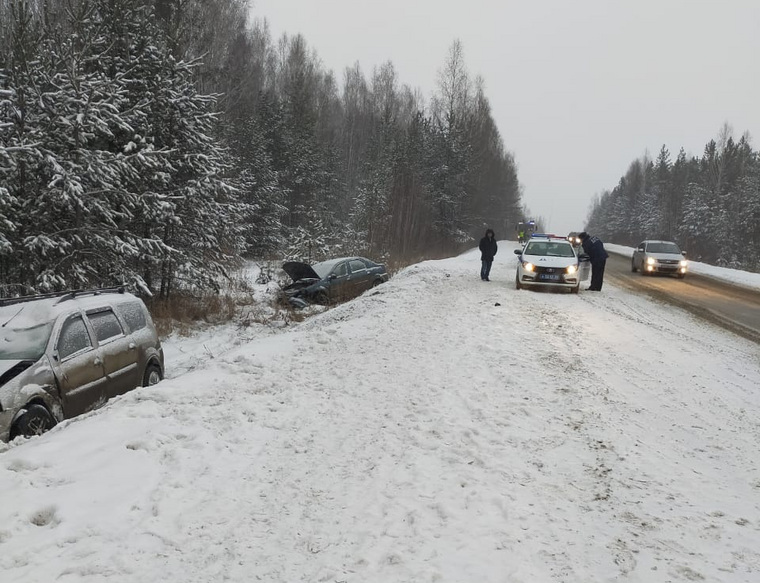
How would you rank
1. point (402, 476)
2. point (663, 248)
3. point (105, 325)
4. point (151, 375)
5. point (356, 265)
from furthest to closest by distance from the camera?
1. point (663, 248)
2. point (356, 265)
3. point (151, 375)
4. point (105, 325)
5. point (402, 476)

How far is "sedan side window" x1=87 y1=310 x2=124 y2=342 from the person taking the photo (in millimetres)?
6668

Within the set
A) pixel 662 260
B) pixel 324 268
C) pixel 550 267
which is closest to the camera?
pixel 550 267

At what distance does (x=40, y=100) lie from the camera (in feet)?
34.2

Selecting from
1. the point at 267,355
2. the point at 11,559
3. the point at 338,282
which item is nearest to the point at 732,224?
the point at 338,282

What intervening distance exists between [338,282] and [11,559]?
1367 centimetres

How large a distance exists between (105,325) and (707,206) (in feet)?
236

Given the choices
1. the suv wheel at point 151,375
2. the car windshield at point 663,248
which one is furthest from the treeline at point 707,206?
the suv wheel at point 151,375

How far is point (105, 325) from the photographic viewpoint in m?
6.92

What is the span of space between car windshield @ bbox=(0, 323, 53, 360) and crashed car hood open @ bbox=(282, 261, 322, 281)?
10.2 metres

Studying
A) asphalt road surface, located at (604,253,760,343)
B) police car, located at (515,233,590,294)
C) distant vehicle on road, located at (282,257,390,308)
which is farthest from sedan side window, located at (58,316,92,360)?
police car, located at (515,233,590,294)

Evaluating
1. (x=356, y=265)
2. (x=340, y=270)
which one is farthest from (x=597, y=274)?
(x=340, y=270)

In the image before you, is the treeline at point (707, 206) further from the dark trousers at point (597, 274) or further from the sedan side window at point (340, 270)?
the sedan side window at point (340, 270)

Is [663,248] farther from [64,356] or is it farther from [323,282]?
[64,356]

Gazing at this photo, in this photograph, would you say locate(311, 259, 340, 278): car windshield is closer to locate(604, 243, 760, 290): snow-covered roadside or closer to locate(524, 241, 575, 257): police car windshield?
locate(524, 241, 575, 257): police car windshield
